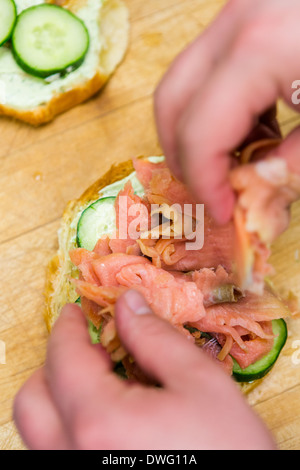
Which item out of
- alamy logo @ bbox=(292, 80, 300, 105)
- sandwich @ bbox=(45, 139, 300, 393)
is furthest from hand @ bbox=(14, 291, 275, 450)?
alamy logo @ bbox=(292, 80, 300, 105)

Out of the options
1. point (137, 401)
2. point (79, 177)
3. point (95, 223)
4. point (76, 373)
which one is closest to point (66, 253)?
point (95, 223)

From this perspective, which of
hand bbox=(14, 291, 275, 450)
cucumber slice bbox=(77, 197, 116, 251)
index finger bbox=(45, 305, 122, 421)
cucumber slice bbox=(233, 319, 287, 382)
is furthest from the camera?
cucumber slice bbox=(77, 197, 116, 251)

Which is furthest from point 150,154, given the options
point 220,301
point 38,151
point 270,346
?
point 270,346

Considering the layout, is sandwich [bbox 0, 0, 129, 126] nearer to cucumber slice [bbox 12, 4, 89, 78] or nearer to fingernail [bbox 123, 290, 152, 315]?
cucumber slice [bbox 12, 4, 89, 78]

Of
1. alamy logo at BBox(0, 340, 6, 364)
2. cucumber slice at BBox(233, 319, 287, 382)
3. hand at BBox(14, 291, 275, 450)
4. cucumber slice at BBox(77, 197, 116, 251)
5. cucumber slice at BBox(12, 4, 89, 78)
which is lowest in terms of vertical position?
cucumber slice at BBox(233, 319, 287, 382)

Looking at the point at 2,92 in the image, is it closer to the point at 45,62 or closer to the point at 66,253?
the point at 45,62

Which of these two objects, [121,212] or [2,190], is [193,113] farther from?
[2,190]

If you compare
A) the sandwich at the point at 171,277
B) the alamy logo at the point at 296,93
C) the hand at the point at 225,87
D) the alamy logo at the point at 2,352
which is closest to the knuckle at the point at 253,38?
the hand at the point at 225,87
